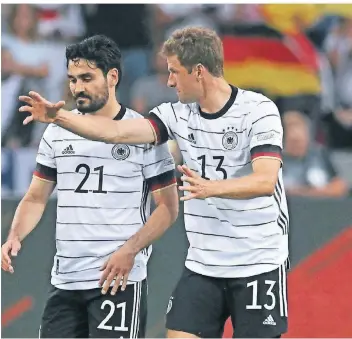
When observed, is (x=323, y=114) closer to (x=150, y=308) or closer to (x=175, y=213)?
(x=150, y=308)

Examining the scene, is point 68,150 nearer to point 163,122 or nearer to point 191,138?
point 163,122

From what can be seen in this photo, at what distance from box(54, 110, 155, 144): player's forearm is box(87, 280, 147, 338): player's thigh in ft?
2.54

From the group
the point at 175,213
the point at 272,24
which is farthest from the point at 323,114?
the point at 175,213

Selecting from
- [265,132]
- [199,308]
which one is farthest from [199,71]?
[199,308]

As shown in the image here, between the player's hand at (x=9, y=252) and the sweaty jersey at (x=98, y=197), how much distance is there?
228 millimetres

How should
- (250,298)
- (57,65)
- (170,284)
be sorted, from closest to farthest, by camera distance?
(250,298), (170,284), (57,65)

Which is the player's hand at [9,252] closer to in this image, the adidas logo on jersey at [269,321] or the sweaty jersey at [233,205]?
the sweaty jersey at [233,205]

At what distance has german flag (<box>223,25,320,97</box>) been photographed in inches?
350

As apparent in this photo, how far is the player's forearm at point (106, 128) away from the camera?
4.45 meters

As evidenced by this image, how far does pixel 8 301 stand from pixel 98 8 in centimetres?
340

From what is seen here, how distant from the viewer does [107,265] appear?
186 inches

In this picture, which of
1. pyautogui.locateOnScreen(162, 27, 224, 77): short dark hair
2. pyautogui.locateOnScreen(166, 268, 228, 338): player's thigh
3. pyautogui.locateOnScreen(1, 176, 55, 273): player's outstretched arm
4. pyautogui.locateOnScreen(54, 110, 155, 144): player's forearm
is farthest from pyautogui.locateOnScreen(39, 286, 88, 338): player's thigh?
pyautogui.locateOnScreen(162, 27, 224, 77): short dark hair

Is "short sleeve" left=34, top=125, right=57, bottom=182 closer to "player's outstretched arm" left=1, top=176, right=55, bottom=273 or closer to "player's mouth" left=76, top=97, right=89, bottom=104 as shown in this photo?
"player's outstretched arm" left=1, top=176, right=55, bottom=273

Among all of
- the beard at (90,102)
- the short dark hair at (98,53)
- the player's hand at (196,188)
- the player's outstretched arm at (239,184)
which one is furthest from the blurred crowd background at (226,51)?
the player's hand at (196,188)
